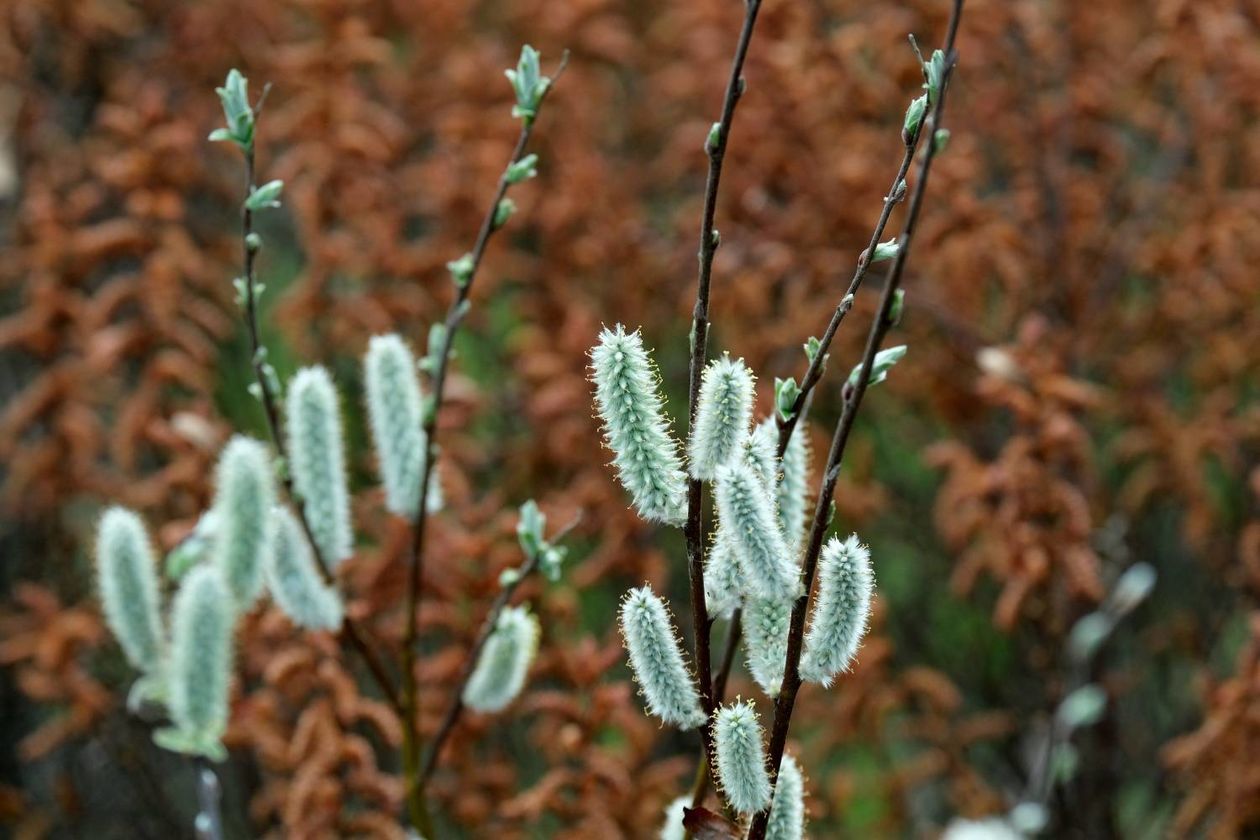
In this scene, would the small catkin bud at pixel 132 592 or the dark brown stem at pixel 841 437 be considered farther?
the small catkin bud at pixel 132 592

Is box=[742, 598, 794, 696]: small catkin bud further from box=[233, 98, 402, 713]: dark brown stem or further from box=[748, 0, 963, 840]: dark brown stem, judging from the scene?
box=[233, 98, 402, 713]: dark brown stem

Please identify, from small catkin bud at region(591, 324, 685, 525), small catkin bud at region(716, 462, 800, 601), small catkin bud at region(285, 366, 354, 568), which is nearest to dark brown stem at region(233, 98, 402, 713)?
small catkin bud at region(285, 366, 354, 568)

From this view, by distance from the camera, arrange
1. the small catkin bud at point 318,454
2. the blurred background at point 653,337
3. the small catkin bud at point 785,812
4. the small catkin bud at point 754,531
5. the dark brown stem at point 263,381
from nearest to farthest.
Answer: the small catkin bud at point 754,531, the small catkin bud at point 785,812, the dark brown stem at point 263,381, the small catkin bud at point 318,454, the blurred background at point 653,337

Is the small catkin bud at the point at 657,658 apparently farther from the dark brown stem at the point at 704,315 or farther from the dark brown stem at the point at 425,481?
the dark brown stem at the point at 425,481

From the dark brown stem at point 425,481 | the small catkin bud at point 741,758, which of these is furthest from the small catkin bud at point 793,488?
the dark brown stem at point 425,481

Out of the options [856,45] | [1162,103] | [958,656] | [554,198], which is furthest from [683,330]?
[1162,103]

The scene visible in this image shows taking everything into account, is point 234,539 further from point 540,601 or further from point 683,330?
point 683,330

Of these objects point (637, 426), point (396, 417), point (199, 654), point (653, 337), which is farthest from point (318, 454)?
point (653, 337)
